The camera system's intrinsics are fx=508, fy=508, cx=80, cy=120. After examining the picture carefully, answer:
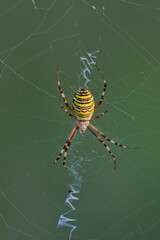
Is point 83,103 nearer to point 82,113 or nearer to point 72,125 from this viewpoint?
point 82,113

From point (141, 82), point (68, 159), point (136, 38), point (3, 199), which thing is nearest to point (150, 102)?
point (141, 82)

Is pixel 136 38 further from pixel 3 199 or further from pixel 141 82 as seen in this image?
pixel 3 199

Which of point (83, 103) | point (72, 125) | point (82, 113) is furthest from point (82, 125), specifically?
point (83, 103)

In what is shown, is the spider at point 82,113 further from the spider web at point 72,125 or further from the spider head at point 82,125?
the spider web at point 72,125

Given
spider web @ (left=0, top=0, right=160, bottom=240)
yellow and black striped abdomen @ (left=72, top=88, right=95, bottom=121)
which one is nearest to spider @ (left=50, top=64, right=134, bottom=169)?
yellow and black striped abdomen @ (left=72, top=88, right=95, bottom=121)

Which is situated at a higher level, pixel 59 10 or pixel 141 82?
pixel 59 10
